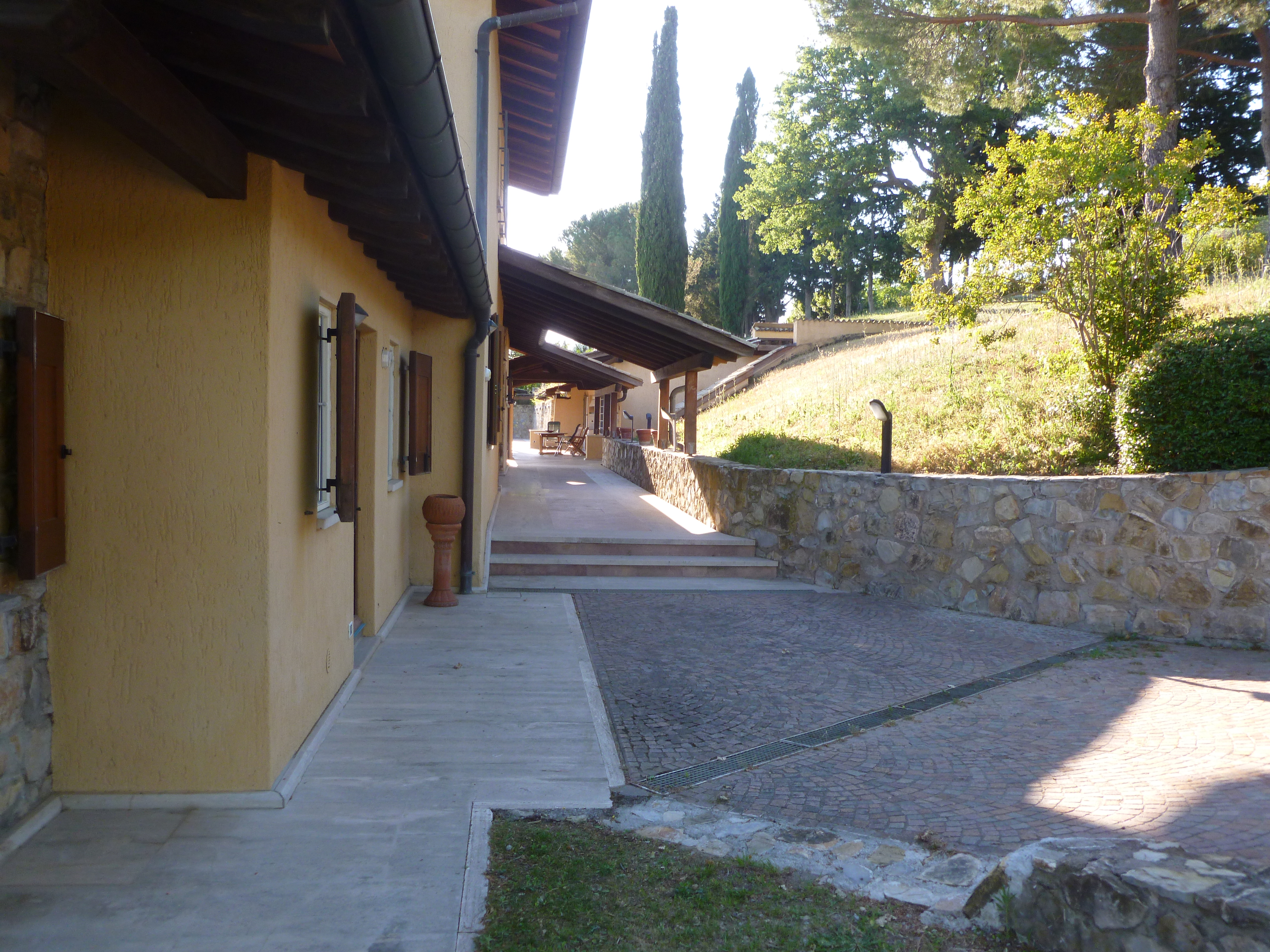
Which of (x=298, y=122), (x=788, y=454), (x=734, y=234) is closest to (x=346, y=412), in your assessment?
(x=298, y=122)

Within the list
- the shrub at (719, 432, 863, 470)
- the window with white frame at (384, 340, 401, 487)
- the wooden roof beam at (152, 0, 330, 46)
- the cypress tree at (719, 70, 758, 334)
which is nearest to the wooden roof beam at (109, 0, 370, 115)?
the wooden roof beam at (152, 0, 330, 46)

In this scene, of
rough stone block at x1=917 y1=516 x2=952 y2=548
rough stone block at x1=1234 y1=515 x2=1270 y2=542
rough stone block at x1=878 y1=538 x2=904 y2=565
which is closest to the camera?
rough stone block at x1=1234 y1=515 x2=1270 y2=542

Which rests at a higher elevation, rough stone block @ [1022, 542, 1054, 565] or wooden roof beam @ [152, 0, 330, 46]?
wooden roof beam @ [152, 0, 330, 46]

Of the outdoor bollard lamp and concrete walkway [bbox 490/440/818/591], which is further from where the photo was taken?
concrete walkway [bbox 490/440/818/591]

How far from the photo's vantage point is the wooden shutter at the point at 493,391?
32.4 ft

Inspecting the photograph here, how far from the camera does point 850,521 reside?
9023mm

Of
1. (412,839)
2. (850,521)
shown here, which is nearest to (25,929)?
(412,839)

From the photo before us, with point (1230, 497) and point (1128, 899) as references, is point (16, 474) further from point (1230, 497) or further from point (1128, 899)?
point (1230, 497)

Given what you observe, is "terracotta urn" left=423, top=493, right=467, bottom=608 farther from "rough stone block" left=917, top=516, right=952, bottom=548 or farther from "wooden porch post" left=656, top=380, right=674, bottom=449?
"wooden porch post" left=656, top=380, right=674, bottom=449

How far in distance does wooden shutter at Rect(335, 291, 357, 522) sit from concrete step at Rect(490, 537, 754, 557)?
215 inches

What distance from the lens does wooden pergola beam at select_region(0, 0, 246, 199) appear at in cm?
202

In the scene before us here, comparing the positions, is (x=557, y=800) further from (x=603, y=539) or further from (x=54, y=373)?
(x=603, y=539)

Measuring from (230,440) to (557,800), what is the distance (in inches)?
77.1

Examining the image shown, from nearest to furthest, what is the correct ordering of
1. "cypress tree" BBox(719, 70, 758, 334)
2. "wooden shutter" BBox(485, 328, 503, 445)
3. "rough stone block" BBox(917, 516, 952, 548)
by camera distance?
"rough stone block" BBox(917, 516, 952, 548) < "wooden shutter" BBox(485, 328, 503, 445) < "cypress tree" BBox(719, 70, 758, 334)
